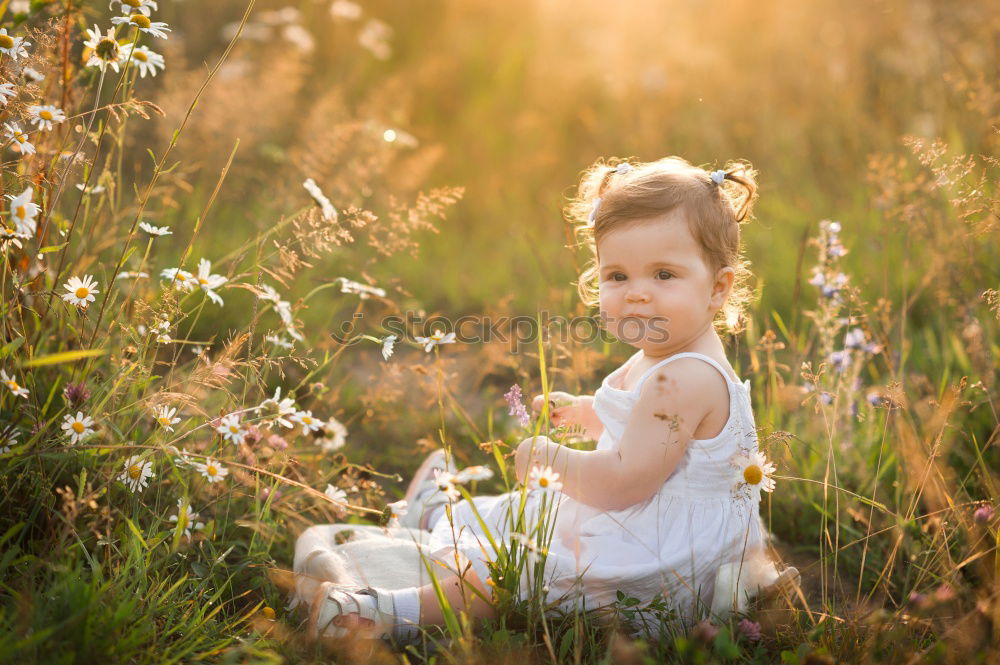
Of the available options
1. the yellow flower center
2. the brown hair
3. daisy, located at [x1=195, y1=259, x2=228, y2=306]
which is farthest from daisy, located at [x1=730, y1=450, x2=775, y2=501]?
daisy, located at [x1=195, y1=259, x2=228, y2=306]

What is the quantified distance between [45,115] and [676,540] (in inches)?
69.8

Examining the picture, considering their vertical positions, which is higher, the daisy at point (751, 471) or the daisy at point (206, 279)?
the daisy at point (206, 279)

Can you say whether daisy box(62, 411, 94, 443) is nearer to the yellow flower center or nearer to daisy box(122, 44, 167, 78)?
daisy box(122, 44, 167, 78)

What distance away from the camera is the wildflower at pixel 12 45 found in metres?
1.80

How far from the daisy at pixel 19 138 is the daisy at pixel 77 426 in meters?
0.57

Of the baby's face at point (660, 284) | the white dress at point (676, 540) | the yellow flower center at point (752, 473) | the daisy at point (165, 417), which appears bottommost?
the white dress at point (676, 540)

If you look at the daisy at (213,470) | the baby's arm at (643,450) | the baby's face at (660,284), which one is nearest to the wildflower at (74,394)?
the daisy at (213,470)

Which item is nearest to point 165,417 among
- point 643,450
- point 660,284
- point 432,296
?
point 643,450

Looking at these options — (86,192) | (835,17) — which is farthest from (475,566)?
(835,17)

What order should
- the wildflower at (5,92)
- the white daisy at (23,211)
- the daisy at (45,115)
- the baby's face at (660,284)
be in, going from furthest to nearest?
1. the baby's face at (660,284)
2. the daisy at (45,115)
3. the wildflower at (5,92)
4. the white daisy at (23,211)

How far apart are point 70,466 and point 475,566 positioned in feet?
3.20

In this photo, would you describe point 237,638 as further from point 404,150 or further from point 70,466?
point 404,150

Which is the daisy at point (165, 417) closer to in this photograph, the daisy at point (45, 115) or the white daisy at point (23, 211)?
the white daisy at point (23, 211)

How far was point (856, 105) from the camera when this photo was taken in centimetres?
518
